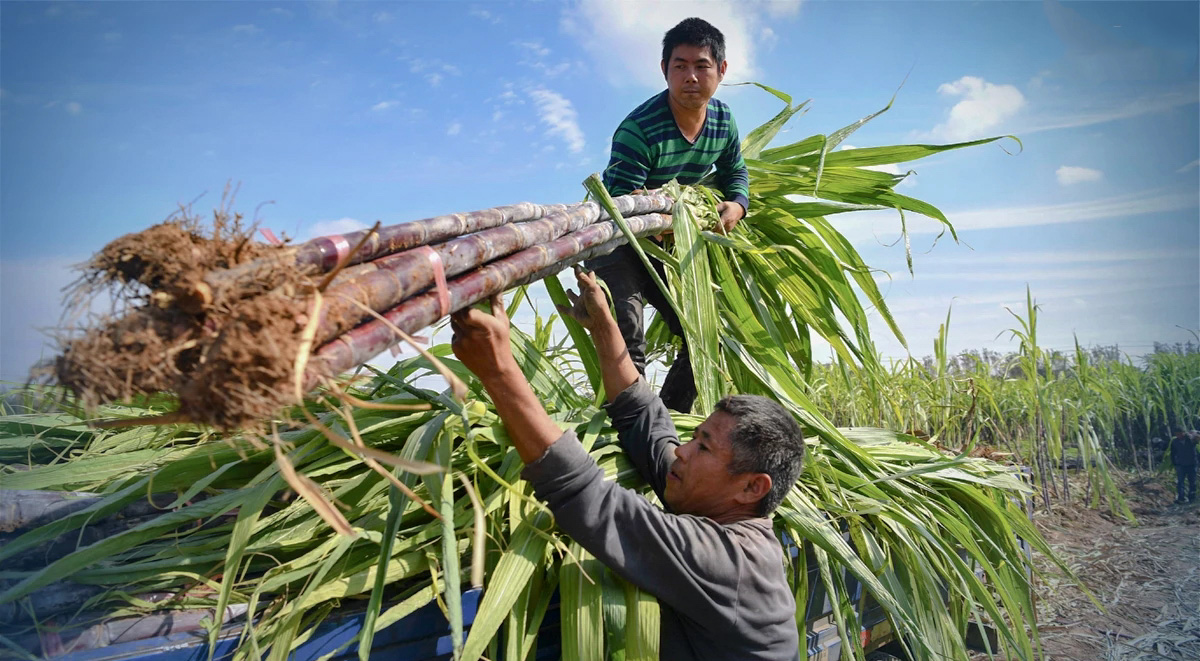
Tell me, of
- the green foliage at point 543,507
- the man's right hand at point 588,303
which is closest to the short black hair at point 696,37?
the green foliage at point 543,507

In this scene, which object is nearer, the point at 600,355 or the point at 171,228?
the point at 171,228

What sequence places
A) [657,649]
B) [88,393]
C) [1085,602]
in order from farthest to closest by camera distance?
[1085,602] < [657,649] < [88,393]

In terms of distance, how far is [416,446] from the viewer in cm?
159

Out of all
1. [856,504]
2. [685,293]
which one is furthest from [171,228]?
[856,504]

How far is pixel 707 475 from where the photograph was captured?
69.2 inches

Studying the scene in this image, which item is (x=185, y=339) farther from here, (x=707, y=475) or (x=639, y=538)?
(x=707, y=475)

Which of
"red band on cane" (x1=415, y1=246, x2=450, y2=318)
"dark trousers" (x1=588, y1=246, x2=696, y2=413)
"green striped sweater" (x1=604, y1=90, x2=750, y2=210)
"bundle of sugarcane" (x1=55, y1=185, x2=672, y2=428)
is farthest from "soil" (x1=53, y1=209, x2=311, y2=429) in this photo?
"green striped sweater" (x1=604, y1=90, x2=750, y2=210)

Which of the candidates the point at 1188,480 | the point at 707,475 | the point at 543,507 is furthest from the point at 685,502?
the point at 1188,480

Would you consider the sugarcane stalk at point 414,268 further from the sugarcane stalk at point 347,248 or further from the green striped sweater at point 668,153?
the green striped sweater at point 668,153

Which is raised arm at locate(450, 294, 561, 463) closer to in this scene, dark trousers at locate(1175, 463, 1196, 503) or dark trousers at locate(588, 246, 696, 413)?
dark trousers at locate(588, 246, 696, 413)

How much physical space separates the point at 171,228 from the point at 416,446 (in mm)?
767

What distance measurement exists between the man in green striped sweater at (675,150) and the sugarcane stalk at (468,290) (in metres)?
0.60

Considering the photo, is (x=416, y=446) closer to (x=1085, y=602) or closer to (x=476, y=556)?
(x=476, y=556)

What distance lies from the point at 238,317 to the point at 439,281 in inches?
13.5
